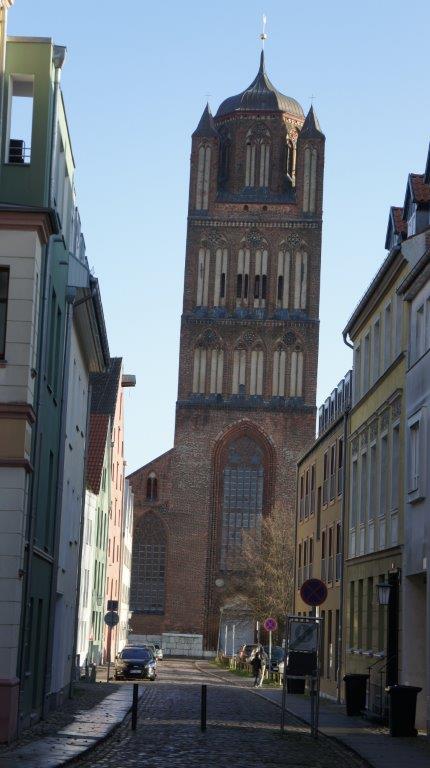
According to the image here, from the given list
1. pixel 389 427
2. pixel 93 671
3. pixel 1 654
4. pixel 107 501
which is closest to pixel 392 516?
pixel 389 427

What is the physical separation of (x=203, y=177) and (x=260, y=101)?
7.62 metres

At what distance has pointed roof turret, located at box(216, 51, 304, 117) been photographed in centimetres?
9356

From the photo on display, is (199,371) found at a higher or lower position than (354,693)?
higher

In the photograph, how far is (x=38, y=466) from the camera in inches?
858

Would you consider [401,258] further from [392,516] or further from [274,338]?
[274,338]

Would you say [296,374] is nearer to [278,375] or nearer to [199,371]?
[278,375]

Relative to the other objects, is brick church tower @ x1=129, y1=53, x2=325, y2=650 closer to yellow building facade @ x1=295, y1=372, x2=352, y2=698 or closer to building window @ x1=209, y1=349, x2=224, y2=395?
building window @ x1=209, y1=349, x2=224, y2=395

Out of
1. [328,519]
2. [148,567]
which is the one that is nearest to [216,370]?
[148,567]

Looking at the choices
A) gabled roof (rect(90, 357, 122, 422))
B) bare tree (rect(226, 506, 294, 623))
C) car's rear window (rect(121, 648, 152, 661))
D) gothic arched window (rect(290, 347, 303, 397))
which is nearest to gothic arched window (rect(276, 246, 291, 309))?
gothic arched window (rect(290, 347, 303, 397))

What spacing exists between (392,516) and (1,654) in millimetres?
12820

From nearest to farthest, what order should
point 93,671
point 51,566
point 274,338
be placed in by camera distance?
point 51,566 → point 93,671 → point 274,338

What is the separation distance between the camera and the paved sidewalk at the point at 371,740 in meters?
18.7

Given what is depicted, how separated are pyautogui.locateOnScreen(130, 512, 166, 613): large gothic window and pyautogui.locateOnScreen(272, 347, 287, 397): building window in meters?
11.1

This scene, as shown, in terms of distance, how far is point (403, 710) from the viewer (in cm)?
2392
